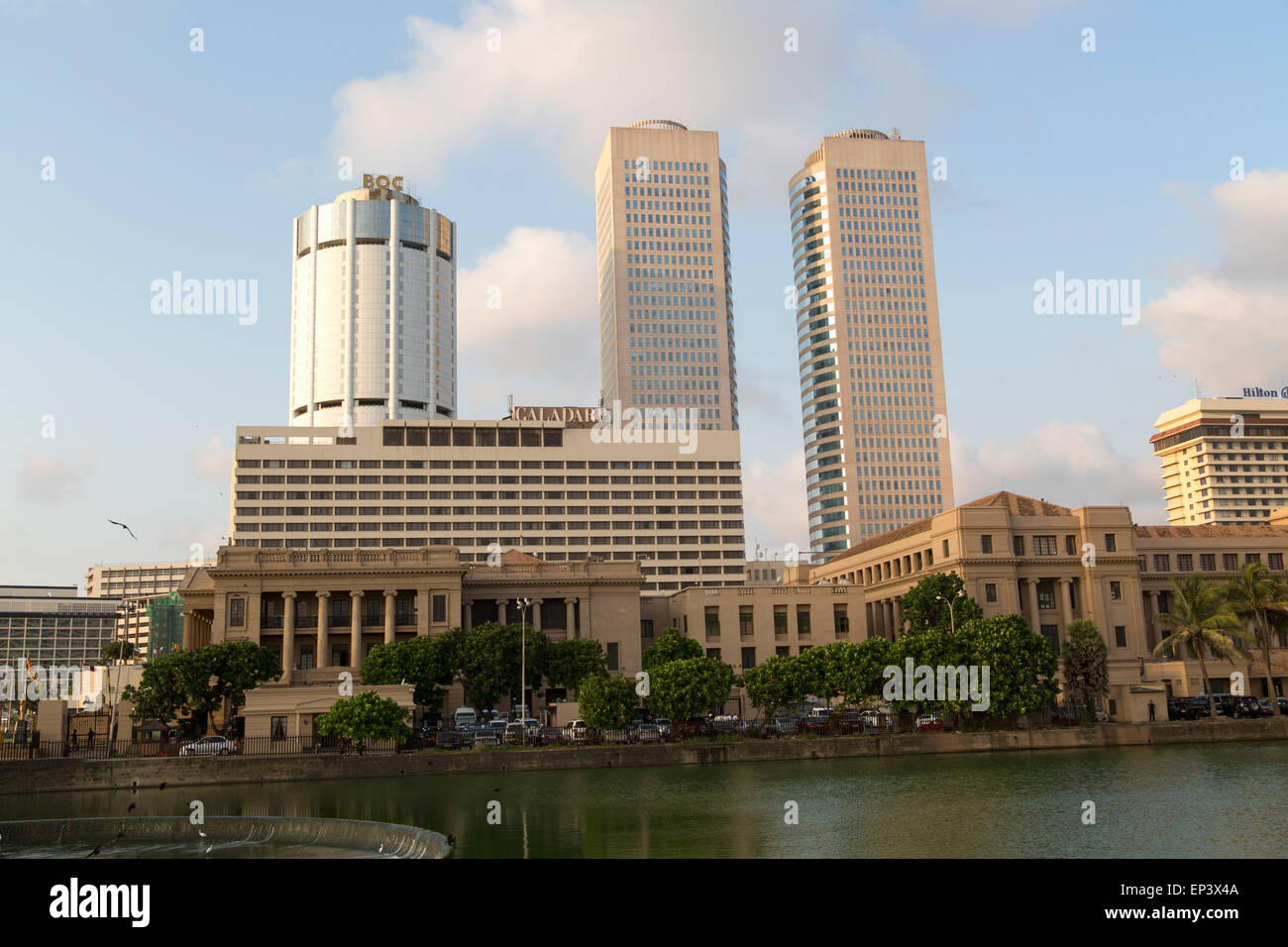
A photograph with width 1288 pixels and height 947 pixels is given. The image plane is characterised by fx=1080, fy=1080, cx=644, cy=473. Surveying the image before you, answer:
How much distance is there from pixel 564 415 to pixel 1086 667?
114 metres

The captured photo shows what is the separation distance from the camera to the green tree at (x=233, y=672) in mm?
79562

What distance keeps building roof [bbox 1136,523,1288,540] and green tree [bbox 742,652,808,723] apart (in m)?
57.4

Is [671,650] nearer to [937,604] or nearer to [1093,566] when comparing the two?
[937,604]

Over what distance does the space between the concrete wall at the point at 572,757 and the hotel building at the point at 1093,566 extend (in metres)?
27.0

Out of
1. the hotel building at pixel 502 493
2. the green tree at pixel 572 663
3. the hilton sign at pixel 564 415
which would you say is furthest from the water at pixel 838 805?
the hilton sign at pixel 564 415

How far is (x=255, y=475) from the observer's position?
168375 mm

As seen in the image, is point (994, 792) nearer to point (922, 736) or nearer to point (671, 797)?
point (671, 797)

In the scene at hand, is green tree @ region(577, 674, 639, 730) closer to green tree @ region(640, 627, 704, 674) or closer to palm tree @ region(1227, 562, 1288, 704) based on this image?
green tree @ region(640, 627, 704, 674)

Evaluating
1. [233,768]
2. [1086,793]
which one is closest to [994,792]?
[1086,793]

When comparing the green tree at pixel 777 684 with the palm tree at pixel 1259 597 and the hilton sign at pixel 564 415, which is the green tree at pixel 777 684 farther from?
the hilton sign at pixel 564 415

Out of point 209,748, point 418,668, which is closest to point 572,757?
point 209,748

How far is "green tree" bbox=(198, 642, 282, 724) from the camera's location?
7956 centimetres

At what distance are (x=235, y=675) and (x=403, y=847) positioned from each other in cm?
5151

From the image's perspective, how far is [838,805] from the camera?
43688 mm
